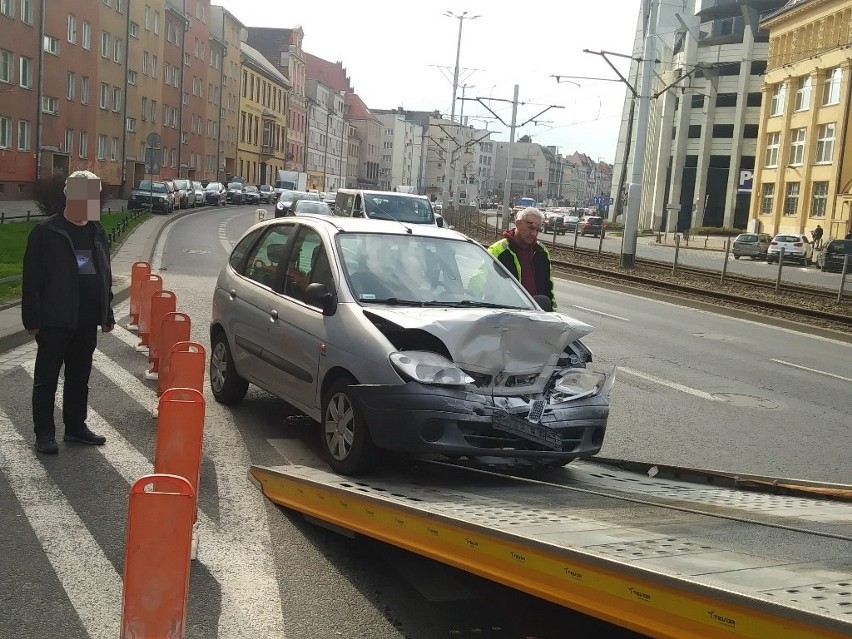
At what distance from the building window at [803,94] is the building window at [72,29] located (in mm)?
43216

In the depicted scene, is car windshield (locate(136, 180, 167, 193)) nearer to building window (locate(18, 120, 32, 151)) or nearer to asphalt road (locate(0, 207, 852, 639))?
building window (locate(18, 120, 32, 151))

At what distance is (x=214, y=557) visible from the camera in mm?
5008

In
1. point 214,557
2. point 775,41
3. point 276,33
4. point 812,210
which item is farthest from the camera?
point 276,33

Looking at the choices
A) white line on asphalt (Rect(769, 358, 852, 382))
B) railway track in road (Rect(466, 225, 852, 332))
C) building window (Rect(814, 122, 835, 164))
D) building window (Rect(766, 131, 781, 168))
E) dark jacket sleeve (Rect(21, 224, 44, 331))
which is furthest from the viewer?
building window (Rect(766, 131, 781, 168))

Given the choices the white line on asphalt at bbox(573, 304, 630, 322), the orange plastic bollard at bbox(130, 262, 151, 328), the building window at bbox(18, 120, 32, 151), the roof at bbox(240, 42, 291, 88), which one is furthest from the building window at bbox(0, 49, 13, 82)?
the roof at bbox(240, 42, 291, 88)

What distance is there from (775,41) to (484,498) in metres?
71.1

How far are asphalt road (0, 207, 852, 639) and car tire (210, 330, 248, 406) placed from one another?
143mm

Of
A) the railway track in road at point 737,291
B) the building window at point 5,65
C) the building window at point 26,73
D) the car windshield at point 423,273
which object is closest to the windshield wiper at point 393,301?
the car windshield at point 423,273

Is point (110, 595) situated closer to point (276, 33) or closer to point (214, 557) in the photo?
point (214, 557)

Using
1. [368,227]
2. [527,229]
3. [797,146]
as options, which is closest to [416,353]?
[368,227]

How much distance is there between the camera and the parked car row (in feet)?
143

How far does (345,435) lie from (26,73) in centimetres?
4698

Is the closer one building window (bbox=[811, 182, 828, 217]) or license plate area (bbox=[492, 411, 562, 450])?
license plate area (bbox=[492, 411, 562, 450])

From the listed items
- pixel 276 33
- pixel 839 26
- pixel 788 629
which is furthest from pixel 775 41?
pixel 788 629
